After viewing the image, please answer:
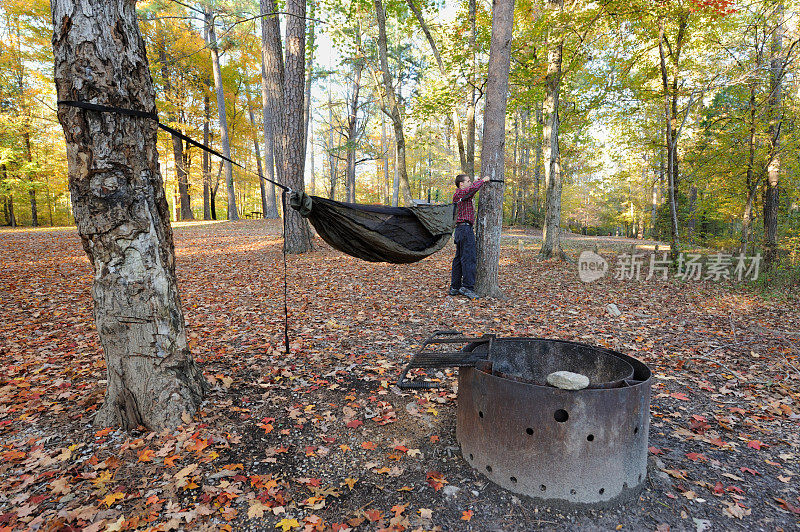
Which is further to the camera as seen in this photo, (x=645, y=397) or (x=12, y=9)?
(x=12, y=9)

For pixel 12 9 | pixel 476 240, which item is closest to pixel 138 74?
pixel 476 240

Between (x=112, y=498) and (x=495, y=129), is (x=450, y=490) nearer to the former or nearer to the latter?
(x=112, y=498)

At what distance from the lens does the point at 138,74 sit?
84.5 inches

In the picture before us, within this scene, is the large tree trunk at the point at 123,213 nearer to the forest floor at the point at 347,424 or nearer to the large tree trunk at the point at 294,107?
the forest floor at the point at 347,424

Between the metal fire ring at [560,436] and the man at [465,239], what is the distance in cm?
311

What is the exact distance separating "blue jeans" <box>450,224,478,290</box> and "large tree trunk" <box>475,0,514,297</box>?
12 centimetres

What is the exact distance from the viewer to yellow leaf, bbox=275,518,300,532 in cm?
170

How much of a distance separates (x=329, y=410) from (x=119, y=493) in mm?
1182

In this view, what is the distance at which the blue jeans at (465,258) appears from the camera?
4965mm

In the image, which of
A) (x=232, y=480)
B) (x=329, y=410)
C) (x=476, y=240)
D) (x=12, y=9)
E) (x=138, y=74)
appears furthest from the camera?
(x=12, y=9)

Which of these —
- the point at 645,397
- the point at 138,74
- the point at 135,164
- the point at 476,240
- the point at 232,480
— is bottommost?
the point at 232,480

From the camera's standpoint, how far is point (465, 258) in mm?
5133

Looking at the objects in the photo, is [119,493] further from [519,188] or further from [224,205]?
[224,205]

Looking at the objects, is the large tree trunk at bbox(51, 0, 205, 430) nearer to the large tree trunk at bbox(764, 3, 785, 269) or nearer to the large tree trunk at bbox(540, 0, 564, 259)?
the large tree trunk at bbox(540, 0, 564, 259)
